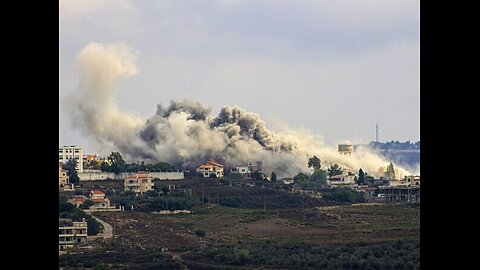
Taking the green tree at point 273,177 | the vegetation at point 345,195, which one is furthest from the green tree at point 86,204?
the vegetation at point 345,195

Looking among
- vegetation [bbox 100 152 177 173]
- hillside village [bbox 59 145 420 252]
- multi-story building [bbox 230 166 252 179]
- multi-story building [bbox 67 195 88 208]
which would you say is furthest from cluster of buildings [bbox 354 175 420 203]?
multi-story building [bbox 67 195 88 208]

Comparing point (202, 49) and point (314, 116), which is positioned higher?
point (202, 49)

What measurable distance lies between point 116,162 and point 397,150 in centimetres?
438

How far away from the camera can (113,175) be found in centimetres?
1227

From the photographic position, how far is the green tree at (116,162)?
1247cm

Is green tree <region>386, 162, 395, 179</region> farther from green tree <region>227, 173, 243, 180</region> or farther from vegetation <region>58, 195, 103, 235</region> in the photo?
vegetation <region>58, 195, 103, 235</region>

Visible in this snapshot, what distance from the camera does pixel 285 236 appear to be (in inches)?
442

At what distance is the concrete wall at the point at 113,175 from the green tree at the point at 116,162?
120 millimetres

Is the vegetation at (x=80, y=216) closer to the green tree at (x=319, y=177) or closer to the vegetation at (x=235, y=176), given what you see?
the vegetation at (x=235, y=176)
